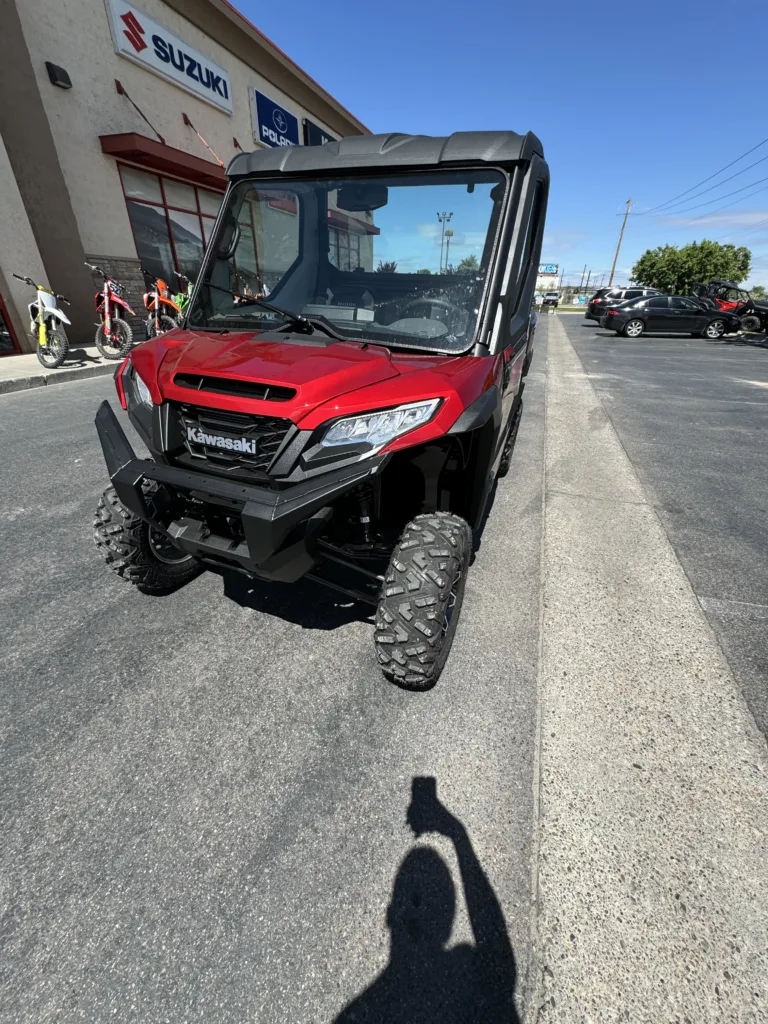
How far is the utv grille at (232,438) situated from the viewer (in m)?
1.87

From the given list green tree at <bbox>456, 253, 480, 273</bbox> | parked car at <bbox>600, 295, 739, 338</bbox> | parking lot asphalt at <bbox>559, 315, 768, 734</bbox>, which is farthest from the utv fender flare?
parked car at <bbox>600, 295, 739, 338</bbox>

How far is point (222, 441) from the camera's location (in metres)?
1.95

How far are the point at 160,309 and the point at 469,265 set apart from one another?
443 inches

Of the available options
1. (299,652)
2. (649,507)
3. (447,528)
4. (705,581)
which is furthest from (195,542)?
(649,507)

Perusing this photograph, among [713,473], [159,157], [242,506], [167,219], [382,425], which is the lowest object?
[713,473]

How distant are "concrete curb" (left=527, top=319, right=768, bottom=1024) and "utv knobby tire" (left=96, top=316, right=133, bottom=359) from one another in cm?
1010

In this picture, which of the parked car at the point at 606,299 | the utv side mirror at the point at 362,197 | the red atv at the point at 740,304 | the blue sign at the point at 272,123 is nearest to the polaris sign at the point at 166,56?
the blue sign at the point at 272,123

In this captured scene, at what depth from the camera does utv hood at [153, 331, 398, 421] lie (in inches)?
70.8

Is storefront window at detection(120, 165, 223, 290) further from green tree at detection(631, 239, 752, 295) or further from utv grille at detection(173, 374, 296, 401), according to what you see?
green tree at detection(631, 239, 752, 295)

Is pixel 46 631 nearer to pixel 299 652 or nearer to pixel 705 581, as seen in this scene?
pixel 299 652

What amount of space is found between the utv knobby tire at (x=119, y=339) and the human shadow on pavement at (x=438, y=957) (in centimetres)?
1091

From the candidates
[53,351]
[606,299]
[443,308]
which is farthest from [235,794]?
[606,299]

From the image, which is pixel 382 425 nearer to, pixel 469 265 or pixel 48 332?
pixel 469 265

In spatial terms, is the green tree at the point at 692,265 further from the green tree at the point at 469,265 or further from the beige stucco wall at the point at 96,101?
the green tree at the point at 469,265
